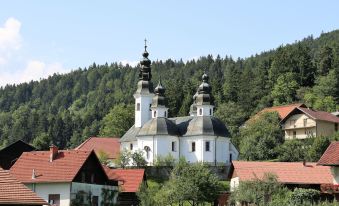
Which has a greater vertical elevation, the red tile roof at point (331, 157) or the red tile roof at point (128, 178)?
the red tile roof at point (331, 157)

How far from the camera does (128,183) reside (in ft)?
193

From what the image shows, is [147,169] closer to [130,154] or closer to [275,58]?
[130,154]

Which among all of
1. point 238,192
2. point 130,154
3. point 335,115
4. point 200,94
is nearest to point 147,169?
point 130,154

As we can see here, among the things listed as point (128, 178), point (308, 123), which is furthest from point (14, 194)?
point (308, 123)

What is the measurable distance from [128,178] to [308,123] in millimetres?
46551

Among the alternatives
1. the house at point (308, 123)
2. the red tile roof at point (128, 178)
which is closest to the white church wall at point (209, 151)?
the red tile roof at point (128, 178)

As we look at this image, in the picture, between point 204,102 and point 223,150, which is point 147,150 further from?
point 204,102

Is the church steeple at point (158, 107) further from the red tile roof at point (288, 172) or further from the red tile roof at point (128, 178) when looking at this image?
the red tile roof at point (128, 178)

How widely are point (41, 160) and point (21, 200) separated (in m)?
27.6

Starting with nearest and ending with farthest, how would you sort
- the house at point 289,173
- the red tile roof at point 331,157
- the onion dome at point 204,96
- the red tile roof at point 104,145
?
the red tile roof at point 331,157 < the house at point 289,173 < the onion dome at point 204,96 < the red tile roof at point 104,145

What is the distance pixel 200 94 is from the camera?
84312 millimetres

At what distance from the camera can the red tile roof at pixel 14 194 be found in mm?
24141

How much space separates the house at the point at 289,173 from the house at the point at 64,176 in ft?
47.6

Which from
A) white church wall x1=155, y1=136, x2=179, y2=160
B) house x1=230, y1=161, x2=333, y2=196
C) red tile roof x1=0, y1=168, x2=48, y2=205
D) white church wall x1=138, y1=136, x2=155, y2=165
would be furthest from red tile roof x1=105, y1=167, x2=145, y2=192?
red tile roof x1=0, y1=168, x2=48, y2=205
